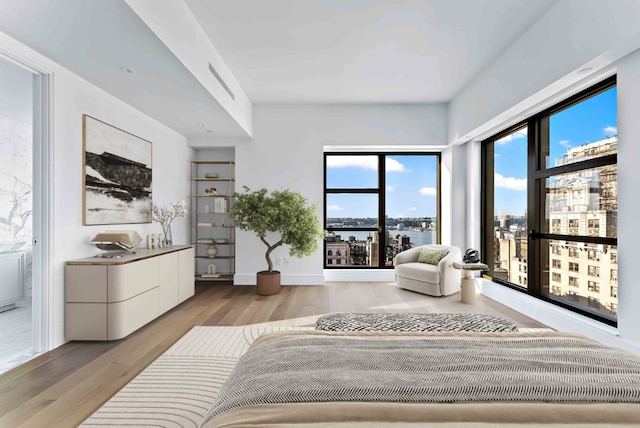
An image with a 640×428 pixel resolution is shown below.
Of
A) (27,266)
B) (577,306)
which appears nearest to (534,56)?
(577,306)

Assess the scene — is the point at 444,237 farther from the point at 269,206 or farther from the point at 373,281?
the point at 269,206

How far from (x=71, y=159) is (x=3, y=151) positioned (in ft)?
6.75

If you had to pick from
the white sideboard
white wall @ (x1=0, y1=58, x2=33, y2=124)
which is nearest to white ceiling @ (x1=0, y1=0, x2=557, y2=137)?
white wall @ (x1=0, y1=58, x2=33, y2=124)

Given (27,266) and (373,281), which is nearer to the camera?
(27,266)

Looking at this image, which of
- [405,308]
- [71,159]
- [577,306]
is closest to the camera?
[71,159]

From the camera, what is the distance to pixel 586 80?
3.12m

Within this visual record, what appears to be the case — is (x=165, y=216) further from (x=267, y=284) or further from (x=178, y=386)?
(x=178, y=386)

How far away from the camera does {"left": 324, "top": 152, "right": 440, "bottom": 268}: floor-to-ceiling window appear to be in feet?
20.7

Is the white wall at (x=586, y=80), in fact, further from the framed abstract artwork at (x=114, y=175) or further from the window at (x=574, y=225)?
the framed abstract artwork at (x=114, y=175)

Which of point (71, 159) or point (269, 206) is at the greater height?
point (71, 159)

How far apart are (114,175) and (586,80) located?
16.3 ft

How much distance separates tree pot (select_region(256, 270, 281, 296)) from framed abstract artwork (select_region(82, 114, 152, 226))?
1779 mm

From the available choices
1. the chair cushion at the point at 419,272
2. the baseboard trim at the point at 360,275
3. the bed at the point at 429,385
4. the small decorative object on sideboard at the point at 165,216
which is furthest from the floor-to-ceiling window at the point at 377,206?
the bed at the point at 429,385

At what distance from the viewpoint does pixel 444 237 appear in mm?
6047
